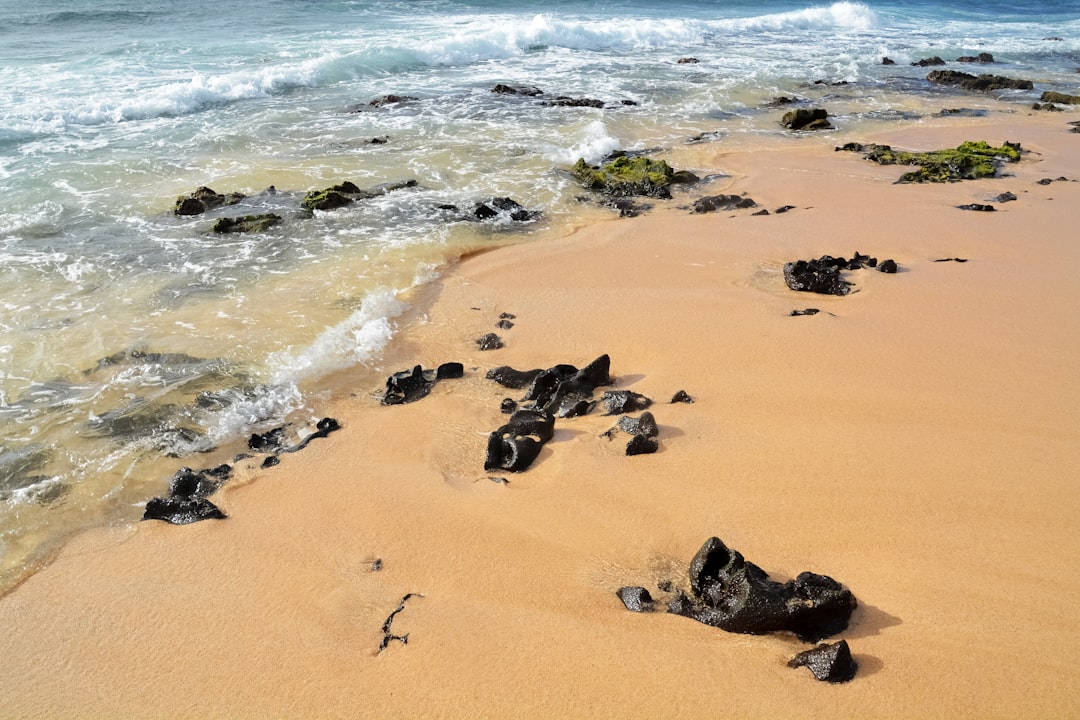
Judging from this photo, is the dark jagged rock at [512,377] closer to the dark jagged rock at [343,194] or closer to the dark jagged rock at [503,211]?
the dark jagged rock at [503,211]

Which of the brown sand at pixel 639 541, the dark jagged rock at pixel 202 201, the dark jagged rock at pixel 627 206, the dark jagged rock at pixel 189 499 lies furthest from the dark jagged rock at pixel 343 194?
the dark jagged rock at pixel 189 499

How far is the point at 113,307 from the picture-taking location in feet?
23.7

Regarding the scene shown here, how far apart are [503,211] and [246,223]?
10.5 ft

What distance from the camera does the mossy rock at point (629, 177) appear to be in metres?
10.7

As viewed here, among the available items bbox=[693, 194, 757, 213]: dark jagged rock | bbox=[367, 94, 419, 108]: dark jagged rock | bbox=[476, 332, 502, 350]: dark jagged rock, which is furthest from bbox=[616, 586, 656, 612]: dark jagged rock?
bbox=[367, 94, 419, 108]: dark jagged rock

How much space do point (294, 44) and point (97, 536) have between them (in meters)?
20.8

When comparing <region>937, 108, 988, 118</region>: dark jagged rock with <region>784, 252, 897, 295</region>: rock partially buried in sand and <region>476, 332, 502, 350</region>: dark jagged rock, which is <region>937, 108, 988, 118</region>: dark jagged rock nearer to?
<region>784, 252, 897, 295</region>: rock partially buried in sand

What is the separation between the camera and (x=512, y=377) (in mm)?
5898

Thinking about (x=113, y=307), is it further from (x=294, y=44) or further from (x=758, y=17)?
(x=758, y=17)

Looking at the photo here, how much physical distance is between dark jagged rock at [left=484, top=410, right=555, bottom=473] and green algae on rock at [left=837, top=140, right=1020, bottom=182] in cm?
851

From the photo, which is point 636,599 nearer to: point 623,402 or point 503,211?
point 623,402

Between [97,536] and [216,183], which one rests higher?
[216,183]

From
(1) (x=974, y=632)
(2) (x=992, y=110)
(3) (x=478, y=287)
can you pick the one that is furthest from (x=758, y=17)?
(1) (x=974, y=632)

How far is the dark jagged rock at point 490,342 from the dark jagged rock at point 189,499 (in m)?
2.36
